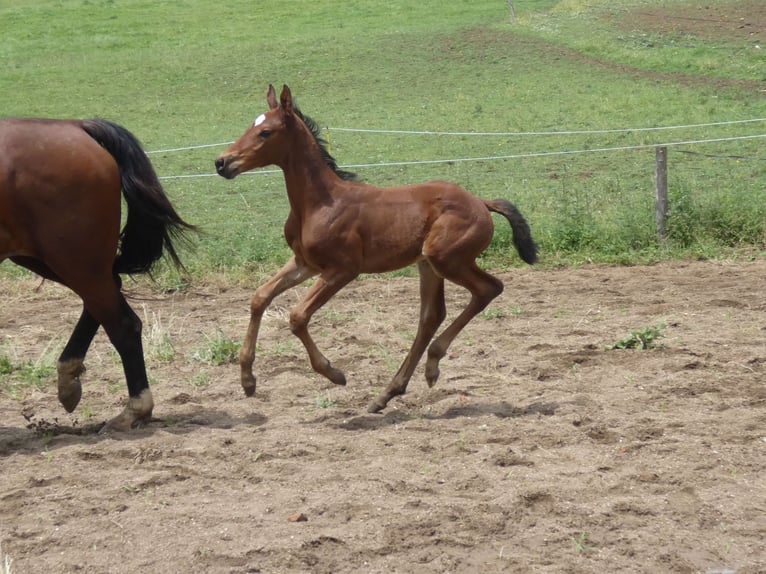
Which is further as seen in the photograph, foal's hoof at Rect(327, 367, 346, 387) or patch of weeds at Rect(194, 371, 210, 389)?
patch of weeds at Rect(194, 371, 210, 389)

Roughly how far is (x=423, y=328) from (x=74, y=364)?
2.05 meters

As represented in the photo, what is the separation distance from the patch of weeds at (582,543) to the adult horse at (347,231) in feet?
6.99

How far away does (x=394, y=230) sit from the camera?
6215 mm

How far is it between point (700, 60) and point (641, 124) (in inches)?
258

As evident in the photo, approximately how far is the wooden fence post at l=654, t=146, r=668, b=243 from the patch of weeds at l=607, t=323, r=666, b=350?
347 centimetres

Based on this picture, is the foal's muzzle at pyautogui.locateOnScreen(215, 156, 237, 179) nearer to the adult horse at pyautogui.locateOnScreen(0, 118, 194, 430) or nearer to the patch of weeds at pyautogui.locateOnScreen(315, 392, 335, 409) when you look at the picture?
the adult horse at pyautogui.locateOnScreen(0, 118, 194, 430)

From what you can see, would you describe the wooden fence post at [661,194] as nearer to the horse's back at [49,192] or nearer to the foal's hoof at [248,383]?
the foal's hoof at [248,383]

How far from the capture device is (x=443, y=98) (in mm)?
23484

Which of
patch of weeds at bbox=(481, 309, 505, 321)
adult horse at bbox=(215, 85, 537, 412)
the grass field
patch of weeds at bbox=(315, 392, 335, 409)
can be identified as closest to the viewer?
adult horse at bbox=(215, 85, 537, 412)

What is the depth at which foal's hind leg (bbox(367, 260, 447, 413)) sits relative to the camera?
6305 mm

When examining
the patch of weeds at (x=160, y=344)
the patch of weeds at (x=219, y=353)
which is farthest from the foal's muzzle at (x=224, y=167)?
the patch of weeds at (x=160, y=344)

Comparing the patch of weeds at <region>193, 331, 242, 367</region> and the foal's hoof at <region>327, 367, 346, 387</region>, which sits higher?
the foal's hoof at <region>327, 367, 346, 387</region>

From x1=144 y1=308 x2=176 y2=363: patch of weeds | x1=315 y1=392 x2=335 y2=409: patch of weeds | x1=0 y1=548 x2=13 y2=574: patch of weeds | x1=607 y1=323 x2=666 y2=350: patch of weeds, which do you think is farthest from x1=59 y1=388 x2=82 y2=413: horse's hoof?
x1=607 y1=323 x2=666 y2=350: patch of weeds

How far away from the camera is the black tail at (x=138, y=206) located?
627 centimetres
